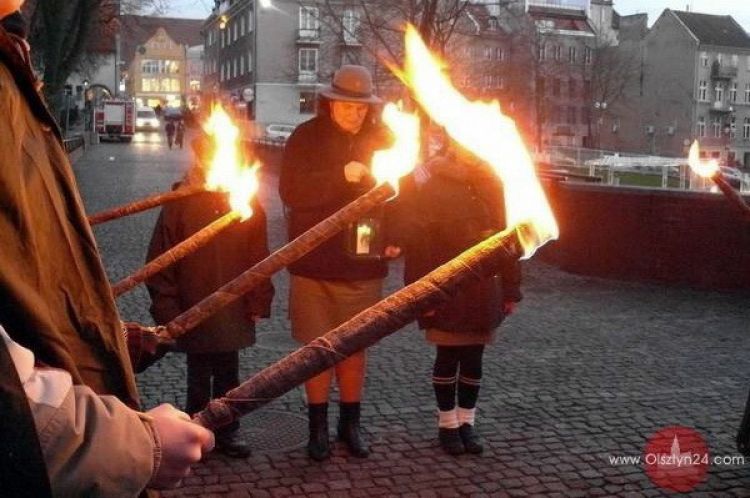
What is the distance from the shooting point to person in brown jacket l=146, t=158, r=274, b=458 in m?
5.02

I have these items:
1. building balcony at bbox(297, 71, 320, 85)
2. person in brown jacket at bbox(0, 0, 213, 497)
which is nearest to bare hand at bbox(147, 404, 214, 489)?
person in brown jacket at bbox(0, 0, 213, 497)

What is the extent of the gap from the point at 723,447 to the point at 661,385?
133 centimetres

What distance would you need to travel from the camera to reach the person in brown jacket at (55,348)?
4.88 ft

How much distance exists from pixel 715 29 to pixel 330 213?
261 feet

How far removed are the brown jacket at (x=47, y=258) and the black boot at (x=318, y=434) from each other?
10.5ft

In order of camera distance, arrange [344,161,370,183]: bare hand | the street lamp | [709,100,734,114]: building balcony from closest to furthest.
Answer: [344,161,370,183]: bare hand
the street lamp
[709,100,734,114]: building balcony

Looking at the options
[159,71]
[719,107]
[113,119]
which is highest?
[159,71]

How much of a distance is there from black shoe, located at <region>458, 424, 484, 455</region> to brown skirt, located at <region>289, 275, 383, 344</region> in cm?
90

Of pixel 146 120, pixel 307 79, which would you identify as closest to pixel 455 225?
pixel 307 79

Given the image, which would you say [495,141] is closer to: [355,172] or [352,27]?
[355,172]

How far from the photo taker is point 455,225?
5.07 m

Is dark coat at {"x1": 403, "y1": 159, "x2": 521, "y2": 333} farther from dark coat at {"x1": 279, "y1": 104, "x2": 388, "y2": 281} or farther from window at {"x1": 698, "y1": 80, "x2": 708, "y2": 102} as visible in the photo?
window at {"x1": 698, "y1": 80, "x2": 708, "y2": 102}

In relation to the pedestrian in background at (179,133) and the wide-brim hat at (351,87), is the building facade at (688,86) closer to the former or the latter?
the pedestrian in background at (179,133)

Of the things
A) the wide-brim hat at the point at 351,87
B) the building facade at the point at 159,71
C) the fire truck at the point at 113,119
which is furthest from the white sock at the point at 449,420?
the building facade at the point at 159,71
